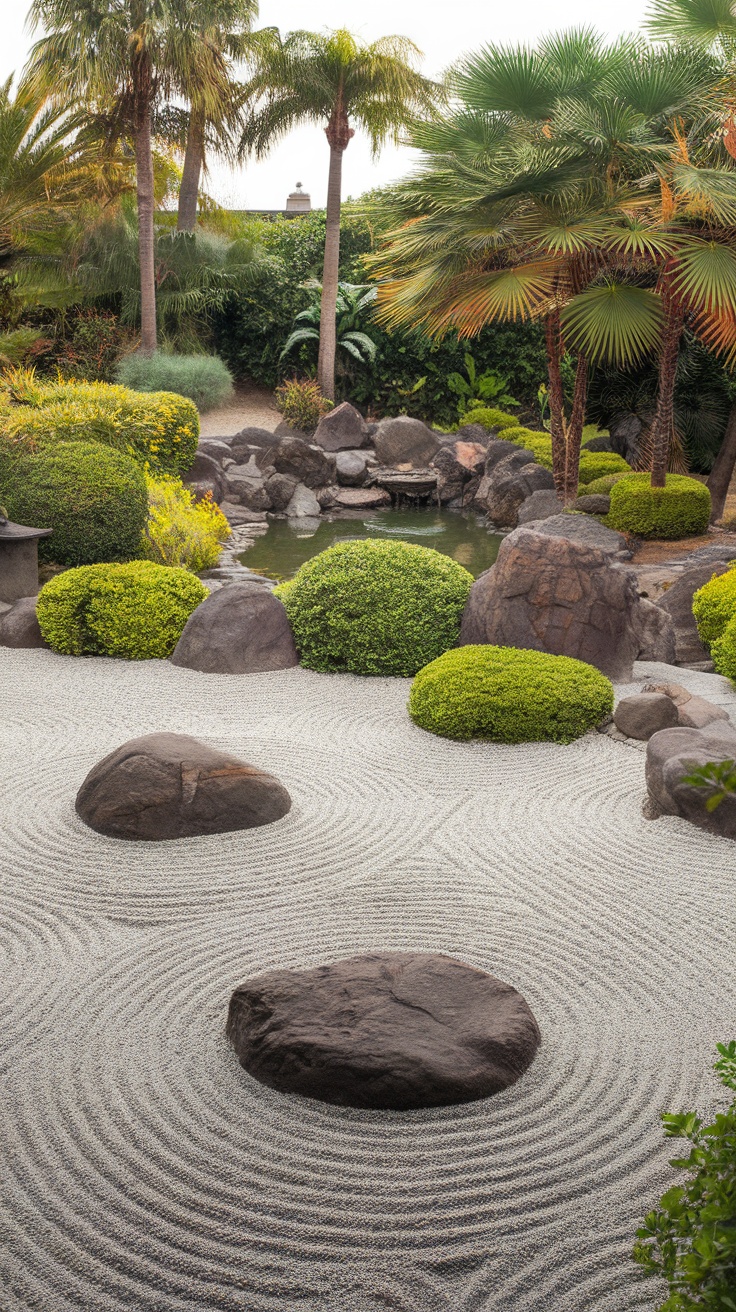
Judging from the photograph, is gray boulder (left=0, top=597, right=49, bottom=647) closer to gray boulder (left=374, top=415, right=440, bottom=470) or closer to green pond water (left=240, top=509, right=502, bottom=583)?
green pond water (left=240, top=509, right=502, bottom=583)

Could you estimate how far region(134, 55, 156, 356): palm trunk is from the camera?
67.4 feet

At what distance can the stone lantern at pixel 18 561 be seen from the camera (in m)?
9.88

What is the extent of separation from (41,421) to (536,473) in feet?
28.0

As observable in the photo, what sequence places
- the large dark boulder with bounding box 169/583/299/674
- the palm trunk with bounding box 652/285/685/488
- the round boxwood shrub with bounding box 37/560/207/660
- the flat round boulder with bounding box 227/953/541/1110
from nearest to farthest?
the flat round boulder with bounding box 227/953/541/1110
the large dark boulder with bounding box 169/583/299/674
the round boxwood shrub with bounding box 37/560/207/660
the palm trunk with bounding box 652/285/685/488

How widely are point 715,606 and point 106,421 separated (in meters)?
7.62

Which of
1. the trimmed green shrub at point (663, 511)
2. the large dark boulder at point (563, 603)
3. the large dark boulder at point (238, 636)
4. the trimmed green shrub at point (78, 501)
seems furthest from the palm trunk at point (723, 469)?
the large dark boulder at point (238, 636)

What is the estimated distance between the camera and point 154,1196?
2.90m

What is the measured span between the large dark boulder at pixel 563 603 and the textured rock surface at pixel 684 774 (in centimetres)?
211

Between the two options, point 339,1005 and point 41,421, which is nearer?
point 339,1005

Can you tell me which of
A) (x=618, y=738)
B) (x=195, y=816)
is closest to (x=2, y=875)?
(x=195, y=816)

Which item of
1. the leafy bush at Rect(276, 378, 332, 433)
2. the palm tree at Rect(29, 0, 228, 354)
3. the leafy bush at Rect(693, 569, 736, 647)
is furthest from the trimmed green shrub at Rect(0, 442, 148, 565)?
the palm tree at Rect(29, 0, 228, 354)

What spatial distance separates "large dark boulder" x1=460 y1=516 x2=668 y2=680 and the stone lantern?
4476 mm

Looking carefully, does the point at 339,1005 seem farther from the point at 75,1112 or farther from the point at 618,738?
the point at 618,738

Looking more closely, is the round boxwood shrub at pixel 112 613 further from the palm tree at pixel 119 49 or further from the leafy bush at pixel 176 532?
the palm tree at pixel 119 49
